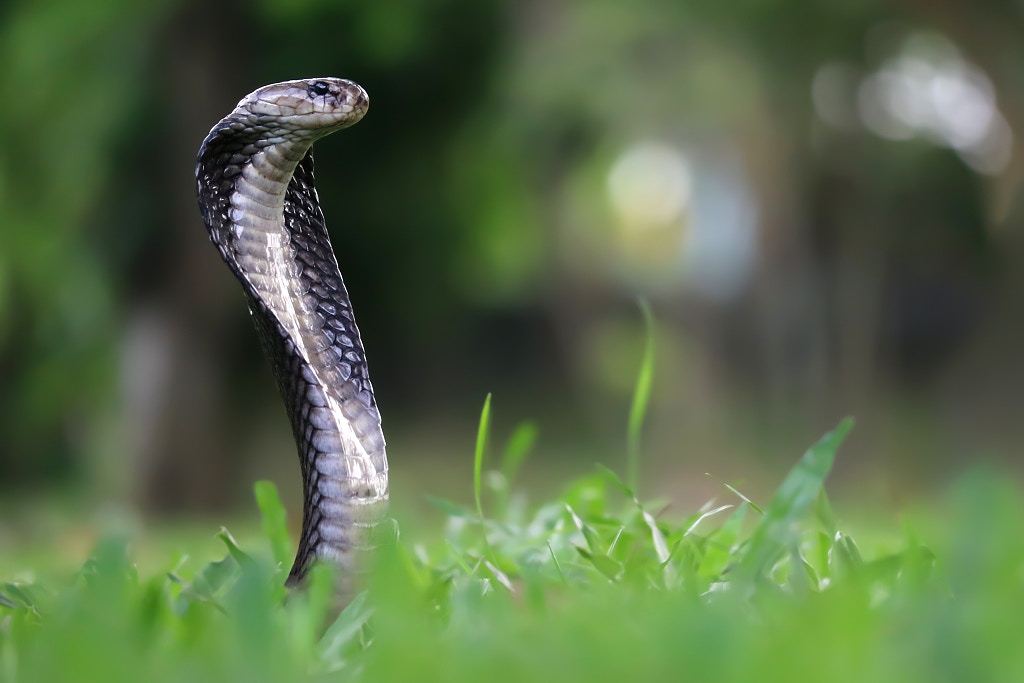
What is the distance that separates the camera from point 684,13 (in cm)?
698

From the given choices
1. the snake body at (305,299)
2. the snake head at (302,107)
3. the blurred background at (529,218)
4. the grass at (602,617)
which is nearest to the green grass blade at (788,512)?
the grass at (602,617)

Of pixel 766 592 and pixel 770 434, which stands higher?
pixel 766 592

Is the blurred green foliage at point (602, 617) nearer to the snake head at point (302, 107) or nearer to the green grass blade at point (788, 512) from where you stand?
the green grass blade at point (788, 512)

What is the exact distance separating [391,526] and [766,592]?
41 cm

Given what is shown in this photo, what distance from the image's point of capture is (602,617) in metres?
0.90

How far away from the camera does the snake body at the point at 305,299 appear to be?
49.2 inches

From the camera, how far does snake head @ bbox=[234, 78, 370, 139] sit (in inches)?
52.1

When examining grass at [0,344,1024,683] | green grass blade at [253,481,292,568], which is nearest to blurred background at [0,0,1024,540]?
green grass blade at [253,481,292,568]

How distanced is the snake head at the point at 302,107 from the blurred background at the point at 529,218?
121 inches

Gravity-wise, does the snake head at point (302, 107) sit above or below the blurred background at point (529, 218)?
above

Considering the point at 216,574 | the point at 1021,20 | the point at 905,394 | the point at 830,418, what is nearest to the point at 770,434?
the point at 830,418

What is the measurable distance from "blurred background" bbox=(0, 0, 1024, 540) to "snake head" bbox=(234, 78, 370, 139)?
10.1ft

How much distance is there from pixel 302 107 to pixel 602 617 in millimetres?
725

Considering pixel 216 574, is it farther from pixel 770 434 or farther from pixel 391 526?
pixel 770 434
